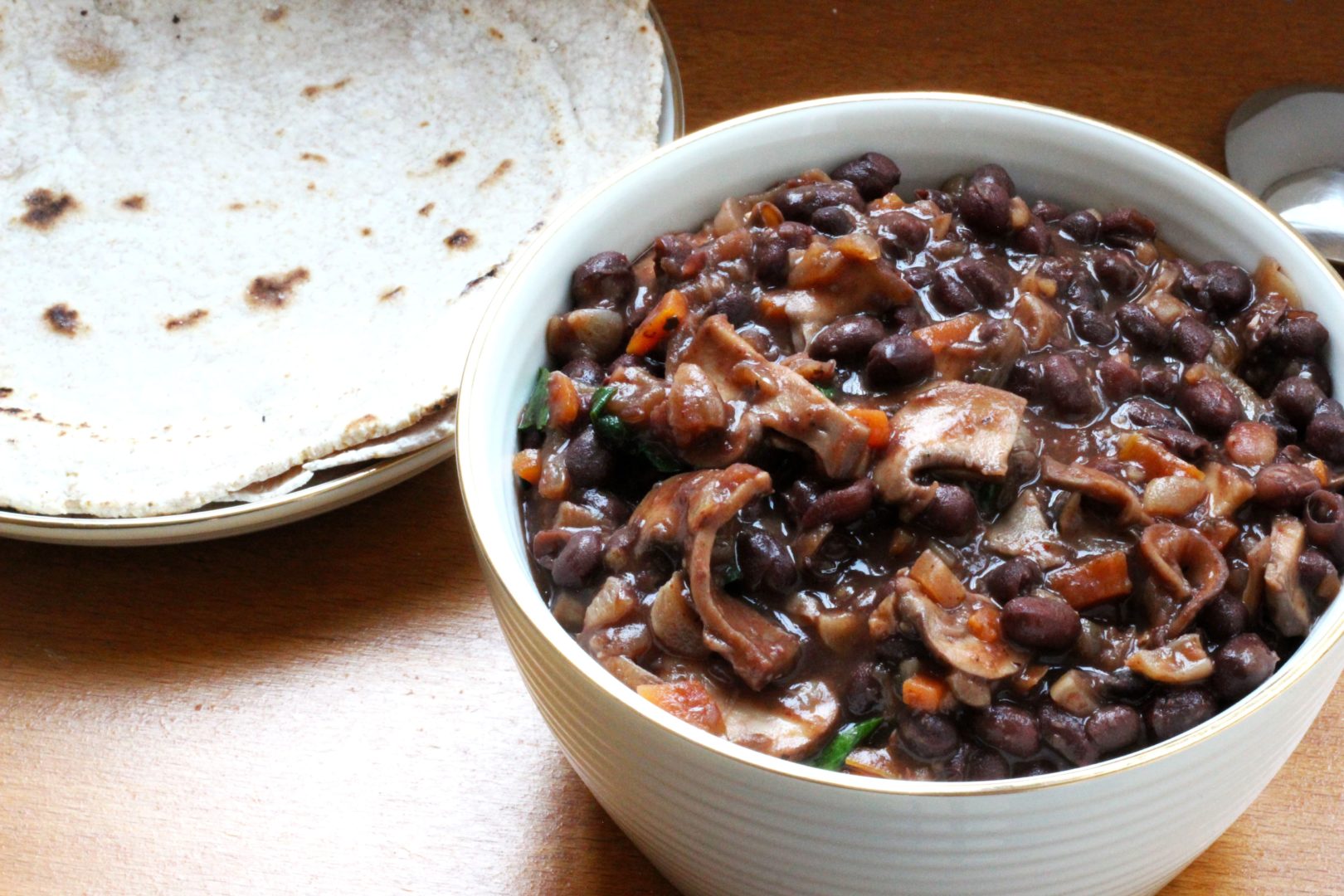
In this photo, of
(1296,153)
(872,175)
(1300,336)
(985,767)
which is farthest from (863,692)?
(1296,153)

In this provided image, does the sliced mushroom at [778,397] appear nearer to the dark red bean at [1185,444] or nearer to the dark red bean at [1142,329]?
the dark red bean at [1185,444]

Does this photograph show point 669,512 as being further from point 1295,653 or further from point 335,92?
point 335,92

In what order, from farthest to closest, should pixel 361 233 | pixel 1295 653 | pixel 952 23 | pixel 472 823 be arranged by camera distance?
pixel 952 23
pixel 361 233
pixel 472 823
pixel 1295 653

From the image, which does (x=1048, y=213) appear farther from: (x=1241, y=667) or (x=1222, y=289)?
(x=1241, y=667)

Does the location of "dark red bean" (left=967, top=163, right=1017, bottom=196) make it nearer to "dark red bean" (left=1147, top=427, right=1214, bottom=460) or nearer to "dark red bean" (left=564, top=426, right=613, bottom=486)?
"dark red bean" (left=1147, top=427, right=1214, bottom=460)

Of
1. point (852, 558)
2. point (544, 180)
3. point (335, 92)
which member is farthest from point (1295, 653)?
point (335, 92)

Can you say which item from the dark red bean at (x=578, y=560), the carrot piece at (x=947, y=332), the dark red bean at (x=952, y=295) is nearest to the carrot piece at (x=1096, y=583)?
the carrot piece at (x=947, y=332)

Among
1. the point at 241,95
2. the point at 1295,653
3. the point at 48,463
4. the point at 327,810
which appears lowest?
the point at 327,810
